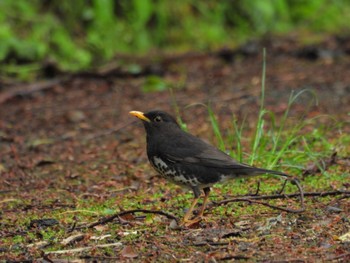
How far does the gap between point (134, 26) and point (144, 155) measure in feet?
17.7

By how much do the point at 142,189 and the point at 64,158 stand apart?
69.7 inches

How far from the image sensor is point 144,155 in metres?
7.71

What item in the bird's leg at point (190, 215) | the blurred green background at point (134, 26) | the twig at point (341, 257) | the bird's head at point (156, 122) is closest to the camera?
the twig at point (341, 257)

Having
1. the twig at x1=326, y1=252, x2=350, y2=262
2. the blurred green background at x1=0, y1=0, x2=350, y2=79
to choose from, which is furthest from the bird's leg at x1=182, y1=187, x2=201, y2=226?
the blurred green background at x1=0, y1=0, x2=350, y2=79

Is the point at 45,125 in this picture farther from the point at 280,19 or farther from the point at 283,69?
the point at 280,19

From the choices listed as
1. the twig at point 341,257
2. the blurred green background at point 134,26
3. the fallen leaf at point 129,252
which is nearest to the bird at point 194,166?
the fallen leaf at point 129,252

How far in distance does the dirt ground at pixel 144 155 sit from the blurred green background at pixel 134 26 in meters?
0.68

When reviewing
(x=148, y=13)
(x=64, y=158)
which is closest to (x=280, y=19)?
(x=148, y=13)

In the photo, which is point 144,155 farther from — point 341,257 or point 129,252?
point 341,257

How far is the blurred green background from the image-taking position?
1149 cm

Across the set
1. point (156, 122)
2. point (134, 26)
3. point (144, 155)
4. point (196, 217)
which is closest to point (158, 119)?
point (156, 122)

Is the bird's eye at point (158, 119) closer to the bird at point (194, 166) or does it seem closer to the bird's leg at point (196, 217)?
the bird at point (194, 166)

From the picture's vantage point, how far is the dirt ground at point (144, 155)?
458 centimetres

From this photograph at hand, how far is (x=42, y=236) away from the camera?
197 inches
